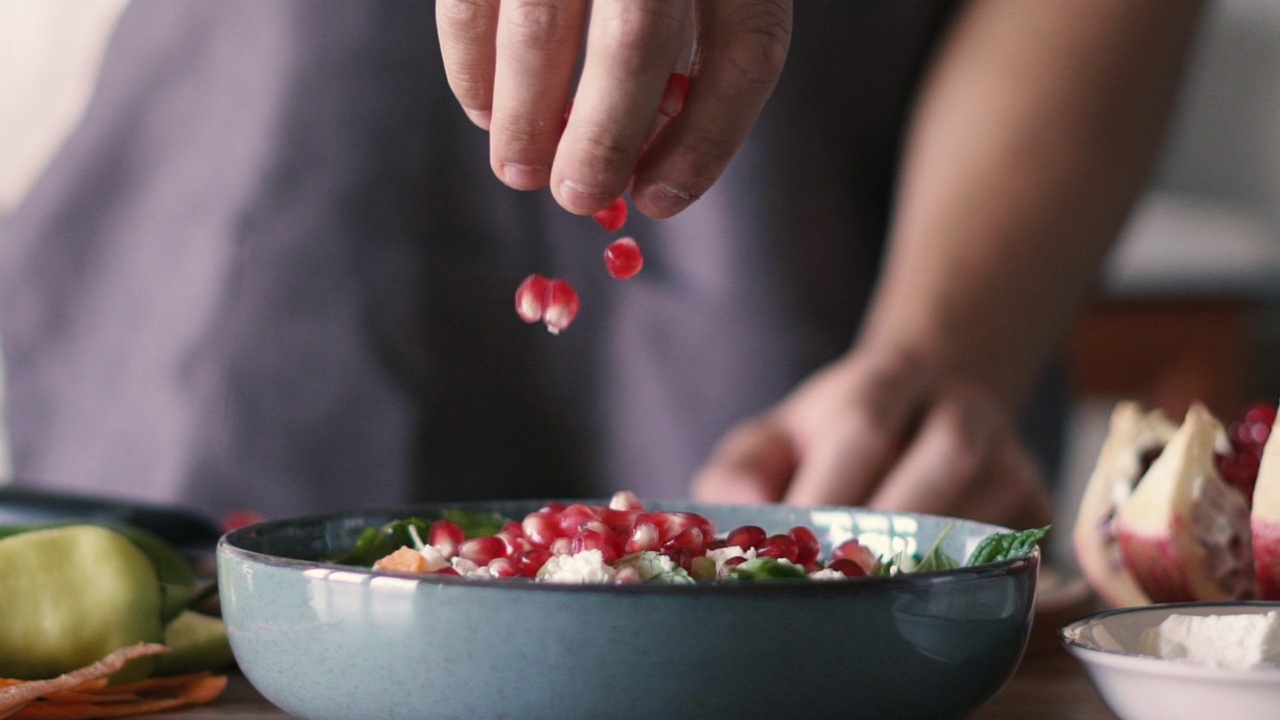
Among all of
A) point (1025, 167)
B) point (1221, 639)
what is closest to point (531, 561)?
point (1221, 639)

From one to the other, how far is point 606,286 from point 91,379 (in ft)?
2.47

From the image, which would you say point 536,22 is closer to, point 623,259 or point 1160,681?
point 623,259

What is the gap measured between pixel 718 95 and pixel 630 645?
29 centimetres

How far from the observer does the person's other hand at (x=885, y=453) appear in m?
1.17

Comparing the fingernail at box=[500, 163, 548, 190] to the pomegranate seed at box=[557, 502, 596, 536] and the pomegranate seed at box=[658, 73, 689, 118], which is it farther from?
the pomegranate seed at box=[557, 502, 596, 536]

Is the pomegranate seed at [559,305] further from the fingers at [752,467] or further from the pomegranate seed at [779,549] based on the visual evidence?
the fingers at [752,467]

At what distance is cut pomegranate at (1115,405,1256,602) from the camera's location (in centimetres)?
74

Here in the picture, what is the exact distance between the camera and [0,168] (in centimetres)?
194

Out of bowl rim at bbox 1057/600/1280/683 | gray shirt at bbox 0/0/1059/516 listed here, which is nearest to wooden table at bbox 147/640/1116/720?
bowl rim at bbox 1057/600/1280/683

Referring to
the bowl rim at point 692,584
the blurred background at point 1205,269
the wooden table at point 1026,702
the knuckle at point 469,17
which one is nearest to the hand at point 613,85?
the knuckle at point 469,17

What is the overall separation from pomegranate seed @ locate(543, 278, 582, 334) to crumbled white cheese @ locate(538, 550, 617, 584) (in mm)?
226

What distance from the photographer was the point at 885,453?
1204 millimetres

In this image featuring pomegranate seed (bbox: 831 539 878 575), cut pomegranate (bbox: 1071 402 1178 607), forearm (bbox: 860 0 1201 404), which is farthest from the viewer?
forearm (bbox: 860 0 1201 404)

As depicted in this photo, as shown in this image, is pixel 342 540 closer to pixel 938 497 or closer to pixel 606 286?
pixel 938 497
